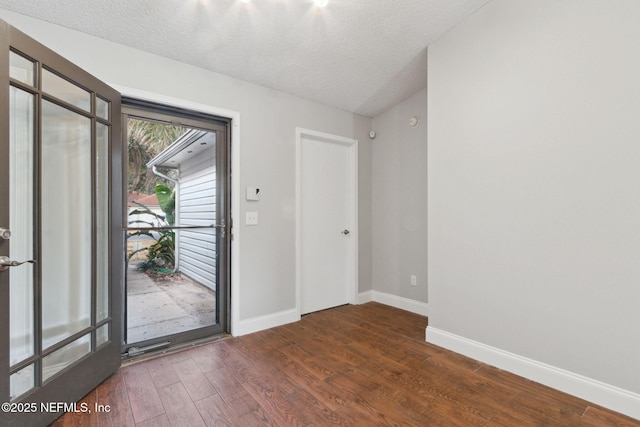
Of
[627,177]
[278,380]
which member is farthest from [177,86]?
[627,177]

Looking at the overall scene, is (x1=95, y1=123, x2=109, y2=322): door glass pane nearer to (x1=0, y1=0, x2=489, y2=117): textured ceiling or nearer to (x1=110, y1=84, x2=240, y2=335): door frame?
(x1=0, y1=0, x2=489, y2=117): textured ceiling

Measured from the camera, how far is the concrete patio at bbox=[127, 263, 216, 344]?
2525mm

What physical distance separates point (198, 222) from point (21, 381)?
5.13ft

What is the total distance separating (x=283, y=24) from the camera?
7.45ft

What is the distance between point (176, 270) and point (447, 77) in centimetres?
300

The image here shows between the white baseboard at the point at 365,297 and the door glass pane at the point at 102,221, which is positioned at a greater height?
the door glass pane at the point at 102,221

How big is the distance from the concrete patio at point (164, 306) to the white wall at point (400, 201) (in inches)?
86.2

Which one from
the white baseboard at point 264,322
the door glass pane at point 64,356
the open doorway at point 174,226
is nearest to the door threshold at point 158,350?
the open doorway at point 174,226

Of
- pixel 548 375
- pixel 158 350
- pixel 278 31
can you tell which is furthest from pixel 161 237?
pixel 548 375

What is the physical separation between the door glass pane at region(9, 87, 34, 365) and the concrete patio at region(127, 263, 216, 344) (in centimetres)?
88

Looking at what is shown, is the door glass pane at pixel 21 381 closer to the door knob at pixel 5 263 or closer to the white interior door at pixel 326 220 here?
the door knob at pixel 5 263

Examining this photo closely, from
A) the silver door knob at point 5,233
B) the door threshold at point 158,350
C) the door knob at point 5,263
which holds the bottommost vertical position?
the door threshold at point 158,350

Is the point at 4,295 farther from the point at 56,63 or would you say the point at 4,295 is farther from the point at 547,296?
the point at 547,296

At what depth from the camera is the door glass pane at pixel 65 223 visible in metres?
1.72
